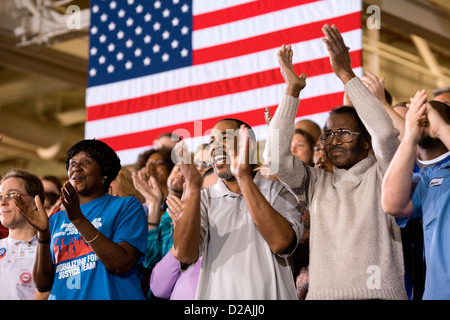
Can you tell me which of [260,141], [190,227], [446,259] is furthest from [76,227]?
[260,141]

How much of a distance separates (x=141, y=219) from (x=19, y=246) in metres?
0.86

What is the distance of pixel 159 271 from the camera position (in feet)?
9.73

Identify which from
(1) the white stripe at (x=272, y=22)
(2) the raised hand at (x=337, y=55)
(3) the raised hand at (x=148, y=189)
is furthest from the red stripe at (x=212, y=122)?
(2) the raised hand at (x=337, y=55)

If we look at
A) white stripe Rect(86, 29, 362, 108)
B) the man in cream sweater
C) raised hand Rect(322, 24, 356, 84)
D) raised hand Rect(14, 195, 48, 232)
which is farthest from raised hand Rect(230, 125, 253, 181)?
white stripe Rect(86, 29, 362, 108)

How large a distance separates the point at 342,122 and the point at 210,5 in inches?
120

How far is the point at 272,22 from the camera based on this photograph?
5.05 meters

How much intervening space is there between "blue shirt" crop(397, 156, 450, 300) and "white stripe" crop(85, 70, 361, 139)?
200 cm

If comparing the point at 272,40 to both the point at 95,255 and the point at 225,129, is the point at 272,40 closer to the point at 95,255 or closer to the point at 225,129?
the point at 225,129

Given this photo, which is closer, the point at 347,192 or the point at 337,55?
the point at 347,192

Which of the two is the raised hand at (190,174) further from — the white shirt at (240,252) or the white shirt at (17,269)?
→ the white shirt at (17,269)

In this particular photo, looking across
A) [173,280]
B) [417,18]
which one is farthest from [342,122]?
[417,18]

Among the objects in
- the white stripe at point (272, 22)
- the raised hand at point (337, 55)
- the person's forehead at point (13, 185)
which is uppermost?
the white stripe at point (272, 22)

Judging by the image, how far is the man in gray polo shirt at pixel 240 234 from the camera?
7.95 feet
